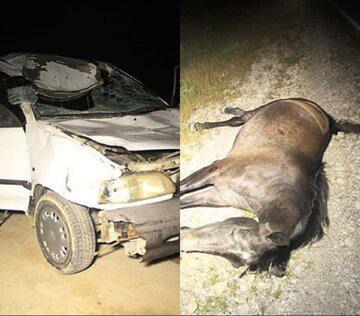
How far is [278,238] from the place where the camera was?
245 centimetres

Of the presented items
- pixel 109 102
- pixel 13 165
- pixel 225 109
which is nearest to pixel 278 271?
pixel 225 109

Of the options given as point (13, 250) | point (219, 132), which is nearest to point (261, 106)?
point (219, 132)

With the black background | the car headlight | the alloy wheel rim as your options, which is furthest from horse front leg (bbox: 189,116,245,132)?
the black background

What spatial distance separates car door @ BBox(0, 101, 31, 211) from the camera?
2945mm

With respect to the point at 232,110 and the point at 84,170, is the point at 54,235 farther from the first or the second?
the point at 232,110

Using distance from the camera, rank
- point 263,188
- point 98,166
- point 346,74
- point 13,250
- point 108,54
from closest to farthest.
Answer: point 98,166 < point 263,188 < point 346,74 < point 13,250 < point 108,54

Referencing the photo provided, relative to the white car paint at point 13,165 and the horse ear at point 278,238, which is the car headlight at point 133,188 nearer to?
the horse ear at point 278,238

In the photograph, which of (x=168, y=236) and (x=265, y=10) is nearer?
(x=168, y=236)

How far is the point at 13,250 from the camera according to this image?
315 centimetres

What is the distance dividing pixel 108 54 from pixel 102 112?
6696 mm

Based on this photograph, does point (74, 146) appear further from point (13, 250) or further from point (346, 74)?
point (346, 74)

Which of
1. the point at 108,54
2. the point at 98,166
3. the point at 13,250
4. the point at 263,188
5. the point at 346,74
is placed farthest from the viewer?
the point at 108,54

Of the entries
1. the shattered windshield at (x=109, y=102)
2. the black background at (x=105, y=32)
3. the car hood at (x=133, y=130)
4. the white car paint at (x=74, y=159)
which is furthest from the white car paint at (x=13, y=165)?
the black background at (x=105, y=32)

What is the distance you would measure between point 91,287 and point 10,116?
66.8 inches
